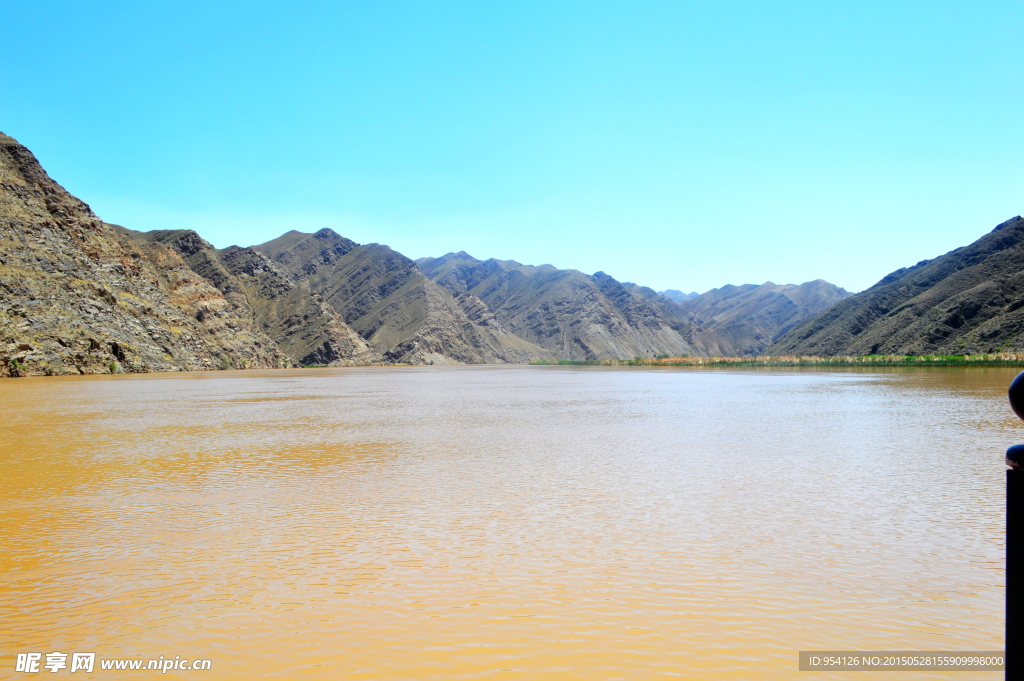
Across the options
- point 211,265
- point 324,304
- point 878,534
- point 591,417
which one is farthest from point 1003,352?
point 211,265

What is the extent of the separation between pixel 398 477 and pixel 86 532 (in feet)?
16.9

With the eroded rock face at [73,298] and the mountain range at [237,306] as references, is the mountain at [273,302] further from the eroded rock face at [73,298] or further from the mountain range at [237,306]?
the eroded rock face at [73,298]

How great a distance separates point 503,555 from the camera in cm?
743

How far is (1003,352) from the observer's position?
80.8 m

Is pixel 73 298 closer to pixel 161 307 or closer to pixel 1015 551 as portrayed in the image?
pixel 161 307

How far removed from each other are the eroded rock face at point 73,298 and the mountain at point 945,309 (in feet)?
359

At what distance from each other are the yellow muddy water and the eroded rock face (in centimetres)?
6034

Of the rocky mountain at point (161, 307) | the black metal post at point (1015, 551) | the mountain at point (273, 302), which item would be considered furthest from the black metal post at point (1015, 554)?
the mountain at point (273, 302)

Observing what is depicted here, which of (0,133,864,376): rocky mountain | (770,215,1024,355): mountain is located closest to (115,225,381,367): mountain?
(0,133,864,376): rocky mountain

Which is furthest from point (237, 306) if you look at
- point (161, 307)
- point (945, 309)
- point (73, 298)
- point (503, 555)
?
point (503, 555)

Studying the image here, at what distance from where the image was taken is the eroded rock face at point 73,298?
65562 millimetres

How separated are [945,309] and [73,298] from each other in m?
122

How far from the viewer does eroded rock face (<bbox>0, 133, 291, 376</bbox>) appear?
65.6m

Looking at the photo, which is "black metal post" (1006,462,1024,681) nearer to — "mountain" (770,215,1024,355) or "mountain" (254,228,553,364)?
"mountain" (770,215,1024,355)
